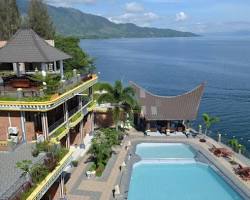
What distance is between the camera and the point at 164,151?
34.6m

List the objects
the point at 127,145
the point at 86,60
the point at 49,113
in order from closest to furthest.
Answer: the point at 49,113 → the point at 127,145 → the point at 86,60

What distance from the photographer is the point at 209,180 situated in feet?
92.6

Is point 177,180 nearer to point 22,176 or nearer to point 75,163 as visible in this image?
point 75,163

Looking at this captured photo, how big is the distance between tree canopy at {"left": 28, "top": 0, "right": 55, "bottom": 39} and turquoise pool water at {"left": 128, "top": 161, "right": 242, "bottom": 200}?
37451 millimetres

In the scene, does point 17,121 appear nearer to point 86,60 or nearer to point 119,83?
point 119,83

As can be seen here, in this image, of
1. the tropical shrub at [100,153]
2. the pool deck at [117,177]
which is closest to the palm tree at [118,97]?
the pool deck at [117,177]

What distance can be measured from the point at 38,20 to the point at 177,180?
4318 cm

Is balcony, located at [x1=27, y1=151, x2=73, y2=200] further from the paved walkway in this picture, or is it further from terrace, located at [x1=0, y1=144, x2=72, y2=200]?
the paved walkway

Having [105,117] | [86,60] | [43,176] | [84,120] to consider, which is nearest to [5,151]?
[43,176]

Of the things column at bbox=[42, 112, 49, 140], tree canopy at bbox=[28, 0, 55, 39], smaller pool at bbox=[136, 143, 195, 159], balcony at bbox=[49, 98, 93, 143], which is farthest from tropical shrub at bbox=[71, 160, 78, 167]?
tree canopy at bbox=[28, 0, 55, 39]

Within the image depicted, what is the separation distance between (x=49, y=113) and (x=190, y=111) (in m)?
18.1

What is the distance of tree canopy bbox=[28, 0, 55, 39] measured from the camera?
5878 cm

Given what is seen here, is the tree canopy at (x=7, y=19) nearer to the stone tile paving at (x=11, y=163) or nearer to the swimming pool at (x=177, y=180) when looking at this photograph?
the swimming pool at (x=177, y=180)

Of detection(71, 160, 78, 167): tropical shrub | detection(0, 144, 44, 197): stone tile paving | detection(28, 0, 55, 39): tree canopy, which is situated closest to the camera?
detection(0, 144, 44, 197): stone tile paving
